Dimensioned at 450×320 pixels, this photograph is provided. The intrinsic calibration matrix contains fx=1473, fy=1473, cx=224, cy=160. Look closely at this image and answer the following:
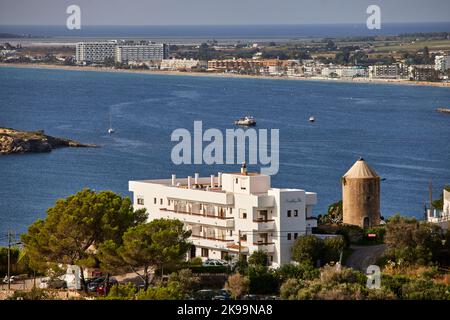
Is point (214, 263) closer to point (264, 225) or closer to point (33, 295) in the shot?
point (264, 225)

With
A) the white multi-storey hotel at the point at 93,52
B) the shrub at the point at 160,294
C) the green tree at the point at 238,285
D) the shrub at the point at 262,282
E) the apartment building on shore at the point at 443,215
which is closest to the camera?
the shrub at the point at 160,294

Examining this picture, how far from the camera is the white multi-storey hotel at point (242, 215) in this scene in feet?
65.6

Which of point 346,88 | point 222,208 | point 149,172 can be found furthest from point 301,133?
point 346,88

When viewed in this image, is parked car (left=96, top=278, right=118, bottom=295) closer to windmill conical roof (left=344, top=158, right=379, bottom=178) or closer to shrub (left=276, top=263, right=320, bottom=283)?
shrub (left=276, top=263, right=320, bottom=283)

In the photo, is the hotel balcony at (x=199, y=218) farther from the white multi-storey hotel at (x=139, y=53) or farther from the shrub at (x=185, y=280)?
the white multi-storey hotel at (x=139, y=53)

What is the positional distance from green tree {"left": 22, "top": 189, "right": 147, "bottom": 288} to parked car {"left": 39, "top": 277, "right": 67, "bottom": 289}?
0.21 metres

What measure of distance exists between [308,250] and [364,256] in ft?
3.23

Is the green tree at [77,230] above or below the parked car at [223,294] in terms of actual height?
above

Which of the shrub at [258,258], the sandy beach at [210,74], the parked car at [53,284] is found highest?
the shrub at [258,258]

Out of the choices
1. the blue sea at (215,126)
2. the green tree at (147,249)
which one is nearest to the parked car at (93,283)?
the green tree at (147,249)

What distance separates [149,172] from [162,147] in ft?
23.1

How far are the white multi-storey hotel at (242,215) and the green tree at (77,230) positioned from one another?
1.59 m

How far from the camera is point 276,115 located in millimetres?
64188
